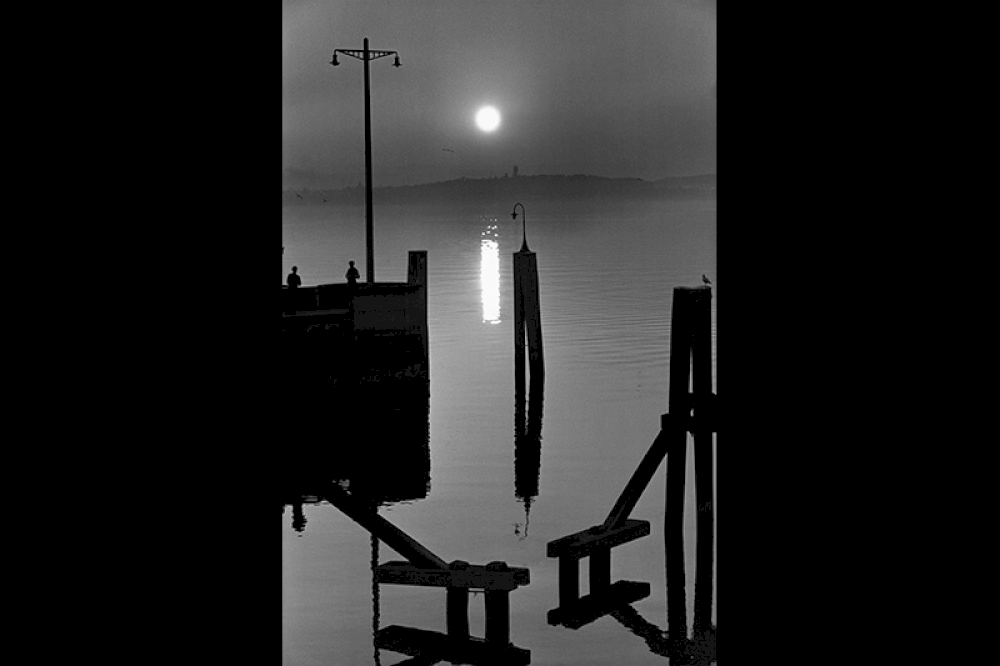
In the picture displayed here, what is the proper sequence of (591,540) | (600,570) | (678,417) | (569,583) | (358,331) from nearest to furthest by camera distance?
(678,417), (591,540), (569,583), (600,570), (358,331)

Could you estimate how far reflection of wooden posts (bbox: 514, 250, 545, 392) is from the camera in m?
24.1

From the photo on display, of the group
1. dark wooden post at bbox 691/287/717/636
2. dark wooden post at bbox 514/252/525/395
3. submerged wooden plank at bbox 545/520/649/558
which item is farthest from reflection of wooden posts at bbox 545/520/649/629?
dark wooden post at bbox 514/252/525/395

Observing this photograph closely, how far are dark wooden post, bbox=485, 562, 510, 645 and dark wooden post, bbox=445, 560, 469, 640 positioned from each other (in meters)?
0.14

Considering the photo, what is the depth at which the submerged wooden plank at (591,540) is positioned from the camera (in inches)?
371

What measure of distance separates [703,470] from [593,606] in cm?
133

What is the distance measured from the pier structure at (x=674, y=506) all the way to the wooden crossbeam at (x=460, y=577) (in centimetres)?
150

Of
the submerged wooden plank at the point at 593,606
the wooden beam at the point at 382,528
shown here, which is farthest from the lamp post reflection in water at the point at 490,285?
the wooden beam at the point at 382,528

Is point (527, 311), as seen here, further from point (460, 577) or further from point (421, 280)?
point (460, 577)

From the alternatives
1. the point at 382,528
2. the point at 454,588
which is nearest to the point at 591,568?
the point at 454,588

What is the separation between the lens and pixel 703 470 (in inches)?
390
